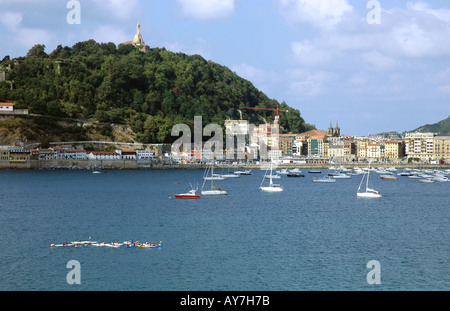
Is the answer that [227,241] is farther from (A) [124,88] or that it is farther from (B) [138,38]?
(B) [138,38]

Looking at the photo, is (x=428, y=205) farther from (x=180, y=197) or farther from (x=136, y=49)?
(x=136, y=49)

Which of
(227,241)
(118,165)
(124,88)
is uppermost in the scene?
(124,88)

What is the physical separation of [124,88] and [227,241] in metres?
89.4

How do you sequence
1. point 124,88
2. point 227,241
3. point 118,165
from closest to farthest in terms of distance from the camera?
point 227,241
point 118,165
point 124,88

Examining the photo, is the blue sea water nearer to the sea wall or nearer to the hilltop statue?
the sea wall

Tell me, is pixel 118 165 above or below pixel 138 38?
below

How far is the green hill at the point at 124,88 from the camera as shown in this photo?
321 ft

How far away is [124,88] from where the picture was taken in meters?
110

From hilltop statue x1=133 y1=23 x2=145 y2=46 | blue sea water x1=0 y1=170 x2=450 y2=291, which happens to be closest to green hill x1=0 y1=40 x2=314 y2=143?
hilltop statue x1=133 y1=23 x2=145 y2=46

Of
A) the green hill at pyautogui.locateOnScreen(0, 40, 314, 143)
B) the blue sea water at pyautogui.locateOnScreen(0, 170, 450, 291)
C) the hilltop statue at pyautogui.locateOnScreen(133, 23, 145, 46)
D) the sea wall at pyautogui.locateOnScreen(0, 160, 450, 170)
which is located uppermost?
the hilltop statue at pyautogui.locateOnScreen(133, 23, 145, 46)

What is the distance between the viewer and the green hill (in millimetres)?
97750

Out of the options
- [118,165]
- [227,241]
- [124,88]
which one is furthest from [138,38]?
[227,241]

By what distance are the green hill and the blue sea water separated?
176 feet
